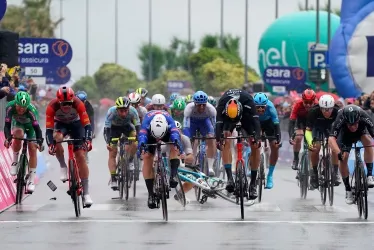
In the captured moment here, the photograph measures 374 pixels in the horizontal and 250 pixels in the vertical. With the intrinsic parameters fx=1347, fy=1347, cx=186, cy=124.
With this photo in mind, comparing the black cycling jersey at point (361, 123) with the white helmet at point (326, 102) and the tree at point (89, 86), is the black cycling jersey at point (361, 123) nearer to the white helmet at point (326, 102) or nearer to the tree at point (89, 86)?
the white helmet at point (326, 102)

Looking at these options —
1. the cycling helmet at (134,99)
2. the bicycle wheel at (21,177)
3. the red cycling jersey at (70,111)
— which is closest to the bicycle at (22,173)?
the bicycle wheel at (21,177)

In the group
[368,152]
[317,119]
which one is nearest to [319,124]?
[317,119]

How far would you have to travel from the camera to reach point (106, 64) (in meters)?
129

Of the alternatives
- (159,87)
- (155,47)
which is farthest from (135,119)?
(155,47)

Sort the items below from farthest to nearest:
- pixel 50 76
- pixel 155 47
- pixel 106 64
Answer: pixel 155 47, pixel 106 64, pixel 50 76

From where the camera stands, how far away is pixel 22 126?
2045 cm

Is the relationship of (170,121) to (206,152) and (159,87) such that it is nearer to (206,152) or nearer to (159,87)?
(206,152)

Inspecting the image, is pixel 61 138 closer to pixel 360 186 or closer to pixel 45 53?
pixel 360 186

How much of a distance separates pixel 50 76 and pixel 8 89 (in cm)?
2343

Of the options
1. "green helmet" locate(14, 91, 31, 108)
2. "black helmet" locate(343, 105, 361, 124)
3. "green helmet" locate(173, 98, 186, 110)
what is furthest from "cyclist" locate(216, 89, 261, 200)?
"green helmet" locate(173, 98, 186, 110)

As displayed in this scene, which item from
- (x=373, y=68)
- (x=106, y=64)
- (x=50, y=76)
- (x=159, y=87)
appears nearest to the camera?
(x=373, y=68)

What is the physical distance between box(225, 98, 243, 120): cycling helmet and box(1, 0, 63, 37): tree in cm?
5860

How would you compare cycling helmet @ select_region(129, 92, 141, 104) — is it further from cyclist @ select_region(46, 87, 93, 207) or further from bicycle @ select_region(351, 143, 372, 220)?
bicycle @ select_region(351, 143, 372, 220)

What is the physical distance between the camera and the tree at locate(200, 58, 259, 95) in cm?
9236
